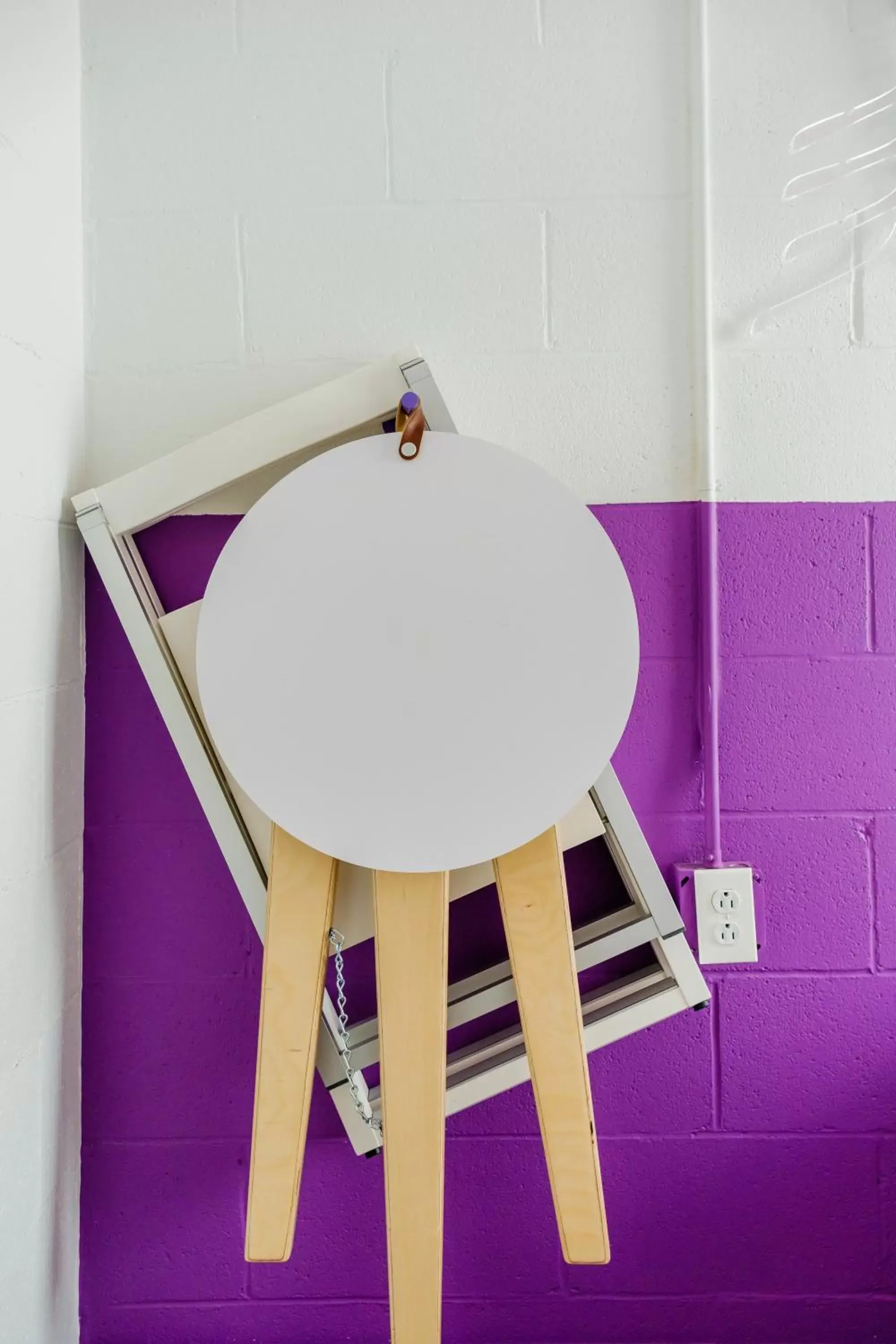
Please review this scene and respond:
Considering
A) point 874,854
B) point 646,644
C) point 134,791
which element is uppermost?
point 646,644

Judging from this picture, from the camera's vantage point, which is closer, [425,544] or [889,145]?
[425,544]

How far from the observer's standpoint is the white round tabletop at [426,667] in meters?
1.04

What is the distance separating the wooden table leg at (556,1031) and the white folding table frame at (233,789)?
0.36 ft

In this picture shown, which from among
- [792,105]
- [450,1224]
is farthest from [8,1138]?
[792,105]

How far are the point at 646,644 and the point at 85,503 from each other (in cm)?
73

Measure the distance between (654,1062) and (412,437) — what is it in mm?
869

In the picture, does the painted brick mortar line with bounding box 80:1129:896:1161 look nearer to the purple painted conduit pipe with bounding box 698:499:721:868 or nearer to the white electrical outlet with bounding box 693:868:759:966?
the white electrical outlet with bounding box 693:868:759:966

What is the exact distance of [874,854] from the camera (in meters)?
1.31

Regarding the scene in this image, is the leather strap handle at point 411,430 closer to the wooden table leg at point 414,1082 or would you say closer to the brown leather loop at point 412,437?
the brown leather loop at point 412,437

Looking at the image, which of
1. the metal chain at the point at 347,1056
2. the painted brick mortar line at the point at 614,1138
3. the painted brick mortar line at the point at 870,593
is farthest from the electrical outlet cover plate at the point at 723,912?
the metal chain at the point at 347,1056

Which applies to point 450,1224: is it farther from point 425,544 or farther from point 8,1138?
point 425,544

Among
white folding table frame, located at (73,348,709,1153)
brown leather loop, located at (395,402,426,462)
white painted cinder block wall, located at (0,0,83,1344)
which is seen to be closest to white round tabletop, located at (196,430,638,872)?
brown leather loop, located at (395,402,426,462)

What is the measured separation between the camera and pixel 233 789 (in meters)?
1.18

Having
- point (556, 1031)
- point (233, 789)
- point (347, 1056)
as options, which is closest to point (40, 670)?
point (233, 789)
